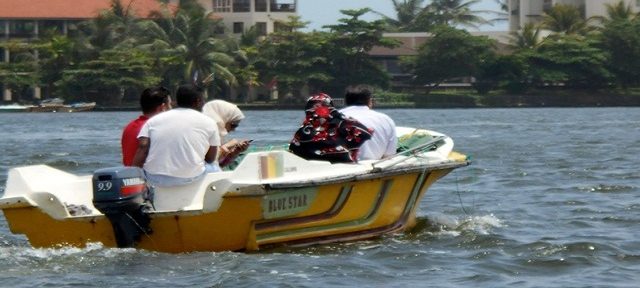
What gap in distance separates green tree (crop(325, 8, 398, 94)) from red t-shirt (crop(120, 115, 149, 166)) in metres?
69.0

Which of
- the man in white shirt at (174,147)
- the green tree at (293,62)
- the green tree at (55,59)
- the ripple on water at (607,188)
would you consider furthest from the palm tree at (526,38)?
the man in white shirt at (174,147)

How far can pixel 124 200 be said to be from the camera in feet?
38.9

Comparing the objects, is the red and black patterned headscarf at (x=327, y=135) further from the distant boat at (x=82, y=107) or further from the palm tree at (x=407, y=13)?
the palm tree at (x=407, y=13)

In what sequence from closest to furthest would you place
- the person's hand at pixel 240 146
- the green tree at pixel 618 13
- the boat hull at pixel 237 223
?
the boat hull at pixel 237 223 → the person's hand at pixel 240 146 → the green tree at pixel 618 13

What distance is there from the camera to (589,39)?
276 feet

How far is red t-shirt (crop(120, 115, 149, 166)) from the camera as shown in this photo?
12.7 metres

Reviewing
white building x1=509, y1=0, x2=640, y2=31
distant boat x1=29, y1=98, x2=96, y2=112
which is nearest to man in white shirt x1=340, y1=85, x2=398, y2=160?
distant boat x1=29, y1=98, x2=96, y2=112

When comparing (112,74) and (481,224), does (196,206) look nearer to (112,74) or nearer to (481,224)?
(481,224)

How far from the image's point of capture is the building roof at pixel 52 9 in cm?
8625

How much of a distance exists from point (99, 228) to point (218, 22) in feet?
221

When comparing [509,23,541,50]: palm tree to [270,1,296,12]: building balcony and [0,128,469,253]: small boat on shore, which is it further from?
[0,128,469,253]: small boat on shore

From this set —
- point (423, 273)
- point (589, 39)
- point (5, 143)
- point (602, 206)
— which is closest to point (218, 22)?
point (589, 39)

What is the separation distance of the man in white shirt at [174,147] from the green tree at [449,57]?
7142 cm

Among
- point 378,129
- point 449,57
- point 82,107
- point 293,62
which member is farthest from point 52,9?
point 378,129
